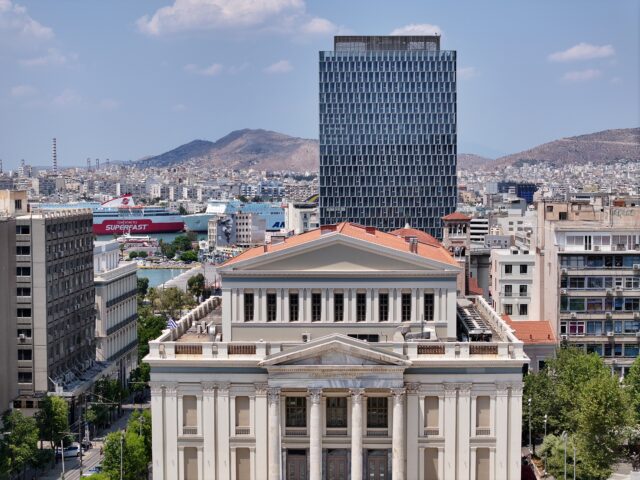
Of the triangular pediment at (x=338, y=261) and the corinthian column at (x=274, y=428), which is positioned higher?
the triangular pediment at (x=338, y=261)

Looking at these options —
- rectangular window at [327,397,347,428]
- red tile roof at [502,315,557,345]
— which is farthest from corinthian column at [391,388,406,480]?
red tile roof at [502,315,557,345]

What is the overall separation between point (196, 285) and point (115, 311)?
6194 cm

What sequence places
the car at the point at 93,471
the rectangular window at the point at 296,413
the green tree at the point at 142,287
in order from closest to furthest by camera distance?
1. the rectangular window at the point at 296,413
2. the car at the point at 93,471
3. the green tree at the point at 142,287

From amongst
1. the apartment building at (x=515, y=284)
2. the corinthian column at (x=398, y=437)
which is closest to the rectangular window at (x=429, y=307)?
the corinthian column at (x=398, y=437)

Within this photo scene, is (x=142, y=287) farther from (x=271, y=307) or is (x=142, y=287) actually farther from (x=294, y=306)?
(x=294, y=306)

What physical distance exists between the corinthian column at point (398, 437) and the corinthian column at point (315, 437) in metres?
3.81

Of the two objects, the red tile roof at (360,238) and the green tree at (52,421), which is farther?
the green tree at (52,421)

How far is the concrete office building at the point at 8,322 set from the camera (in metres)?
78.0

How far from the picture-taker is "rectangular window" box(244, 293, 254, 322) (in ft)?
185

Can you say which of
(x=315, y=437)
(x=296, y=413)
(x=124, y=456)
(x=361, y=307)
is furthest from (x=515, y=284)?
(x=315, y=437)

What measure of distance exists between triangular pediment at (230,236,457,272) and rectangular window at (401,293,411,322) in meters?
1.60

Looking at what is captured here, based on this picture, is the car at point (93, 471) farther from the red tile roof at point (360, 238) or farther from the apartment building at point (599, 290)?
the apartment building at point (599, 290)

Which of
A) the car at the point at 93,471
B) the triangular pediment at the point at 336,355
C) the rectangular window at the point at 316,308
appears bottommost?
the car at the point at 93,471

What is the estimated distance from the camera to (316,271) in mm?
55844
